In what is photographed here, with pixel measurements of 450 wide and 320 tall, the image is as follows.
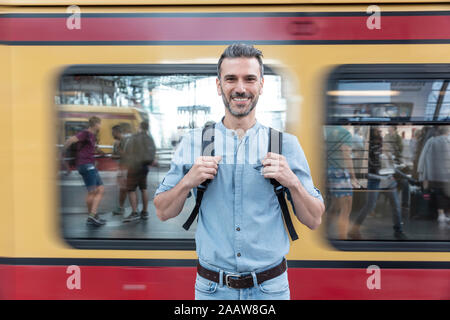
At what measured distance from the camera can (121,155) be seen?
2.48 m

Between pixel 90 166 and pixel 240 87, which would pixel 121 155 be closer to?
pixel 90 166

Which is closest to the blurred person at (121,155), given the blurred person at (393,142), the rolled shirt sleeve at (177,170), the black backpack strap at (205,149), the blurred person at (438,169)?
the rolled shirt sleeve at (177,170)

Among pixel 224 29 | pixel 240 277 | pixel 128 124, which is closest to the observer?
pixel 240 277

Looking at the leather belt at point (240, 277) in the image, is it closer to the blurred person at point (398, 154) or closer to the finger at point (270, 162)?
the finger at point (270, 162)

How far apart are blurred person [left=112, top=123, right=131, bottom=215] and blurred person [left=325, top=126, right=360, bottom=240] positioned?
4.42ft

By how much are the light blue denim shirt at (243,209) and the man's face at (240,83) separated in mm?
144

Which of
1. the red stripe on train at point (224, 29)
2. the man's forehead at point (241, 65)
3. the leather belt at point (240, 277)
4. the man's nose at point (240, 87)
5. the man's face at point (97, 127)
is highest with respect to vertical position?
the red stripe on train at point (224, 29)

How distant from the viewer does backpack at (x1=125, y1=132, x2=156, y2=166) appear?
2447 mm

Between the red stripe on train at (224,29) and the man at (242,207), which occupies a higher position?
the red stripe on train at (224,29)

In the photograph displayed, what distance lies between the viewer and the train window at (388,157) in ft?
7.74

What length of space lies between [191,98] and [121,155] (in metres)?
0.62

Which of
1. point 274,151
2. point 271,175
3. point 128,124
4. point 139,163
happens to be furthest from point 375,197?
point 128,124

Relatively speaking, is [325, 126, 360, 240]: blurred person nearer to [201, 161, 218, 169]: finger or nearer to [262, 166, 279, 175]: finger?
[262, 166, 279, 175]: finger
